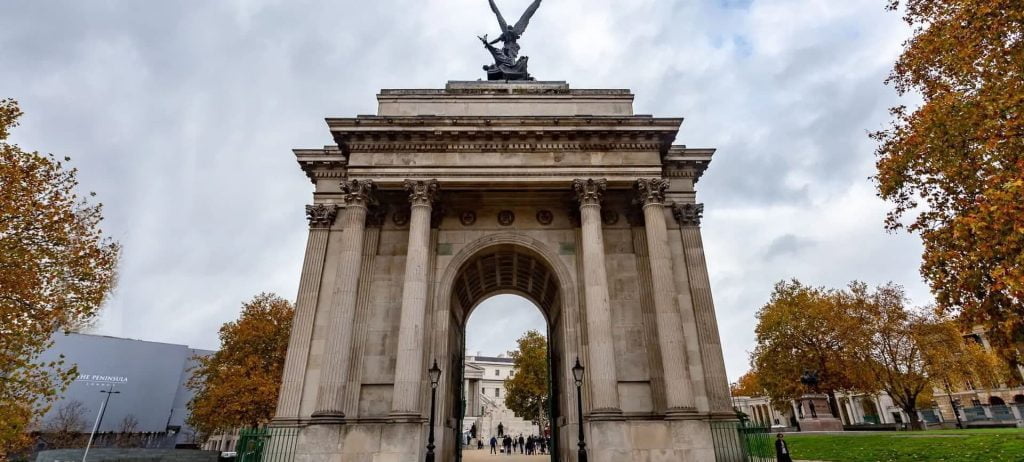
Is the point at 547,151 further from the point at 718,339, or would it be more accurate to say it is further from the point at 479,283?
the point at 718,339

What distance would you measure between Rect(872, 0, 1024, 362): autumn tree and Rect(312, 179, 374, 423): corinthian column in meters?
17.6

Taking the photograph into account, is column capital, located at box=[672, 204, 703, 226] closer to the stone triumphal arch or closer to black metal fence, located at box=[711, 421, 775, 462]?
the stone triumphal arch

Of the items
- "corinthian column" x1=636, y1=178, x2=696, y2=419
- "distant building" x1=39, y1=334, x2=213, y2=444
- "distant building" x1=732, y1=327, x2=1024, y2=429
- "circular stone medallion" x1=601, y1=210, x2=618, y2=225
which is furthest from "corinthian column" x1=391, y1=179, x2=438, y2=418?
"distant building" x1=39, y1=334, x2=213, y2=444

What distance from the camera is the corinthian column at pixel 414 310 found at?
53.7 feet

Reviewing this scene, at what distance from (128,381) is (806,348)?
7648 cm

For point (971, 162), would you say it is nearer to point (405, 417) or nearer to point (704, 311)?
point (704, 311)

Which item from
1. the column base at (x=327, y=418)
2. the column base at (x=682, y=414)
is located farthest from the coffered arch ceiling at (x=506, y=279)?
the column base at (x=327, y=418)

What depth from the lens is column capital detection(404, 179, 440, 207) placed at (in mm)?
19594

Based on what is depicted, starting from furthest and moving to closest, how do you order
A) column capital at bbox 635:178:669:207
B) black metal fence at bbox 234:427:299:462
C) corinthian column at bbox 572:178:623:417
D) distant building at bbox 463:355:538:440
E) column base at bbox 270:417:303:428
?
distant building at bbox 463:355:538:440
column capital at bbox 635:178:669:207
column base at bbox 270:417:303:428
corinthian column at bbox 572:178:623:417
black metal fence at bbox 234:427:299:462

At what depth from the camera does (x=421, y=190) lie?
19.7 meters

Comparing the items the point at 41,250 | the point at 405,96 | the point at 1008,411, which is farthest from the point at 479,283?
the point at 1008,411

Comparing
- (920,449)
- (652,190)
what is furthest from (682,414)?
(920,449)

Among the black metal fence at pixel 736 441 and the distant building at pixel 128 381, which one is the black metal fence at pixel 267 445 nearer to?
the black metal fence at pixel 736 441

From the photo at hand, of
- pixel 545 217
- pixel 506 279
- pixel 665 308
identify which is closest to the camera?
pixel 665 308
